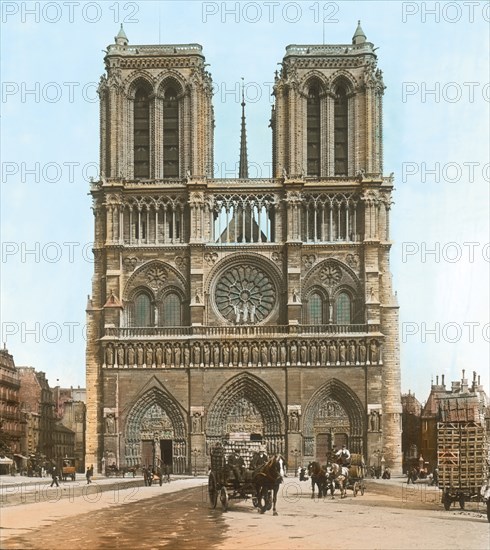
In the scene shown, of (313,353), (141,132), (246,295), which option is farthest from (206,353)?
(141,132)

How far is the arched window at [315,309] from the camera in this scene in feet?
213

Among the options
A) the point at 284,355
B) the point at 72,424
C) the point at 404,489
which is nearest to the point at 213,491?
the point at 404,489

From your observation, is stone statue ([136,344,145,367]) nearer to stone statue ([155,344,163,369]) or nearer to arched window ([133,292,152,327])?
stone statue ([155,344,163,369])

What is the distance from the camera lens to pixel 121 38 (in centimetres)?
6812

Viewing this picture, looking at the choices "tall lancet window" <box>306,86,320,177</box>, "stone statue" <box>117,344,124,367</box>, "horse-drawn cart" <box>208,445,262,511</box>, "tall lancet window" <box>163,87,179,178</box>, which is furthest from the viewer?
"tall lancet window" <box>163,87,179,178</box>

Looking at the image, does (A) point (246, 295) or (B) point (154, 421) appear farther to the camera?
(A) point (246, 295)

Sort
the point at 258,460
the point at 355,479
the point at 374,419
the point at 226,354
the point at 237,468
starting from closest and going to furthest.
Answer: the point at 237,468, the point at 258,460, the point at 355,479, the point at 374,419, the point at 226,354

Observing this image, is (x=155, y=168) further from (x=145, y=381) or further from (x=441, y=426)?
(x=441, y=426)

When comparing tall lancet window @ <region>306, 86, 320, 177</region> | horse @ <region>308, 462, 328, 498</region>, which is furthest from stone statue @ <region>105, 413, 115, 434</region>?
horse @ <region>308, 462, 328, 498</region>

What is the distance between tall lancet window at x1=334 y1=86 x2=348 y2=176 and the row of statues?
10111 mm

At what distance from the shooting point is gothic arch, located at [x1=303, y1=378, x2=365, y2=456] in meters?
63.2

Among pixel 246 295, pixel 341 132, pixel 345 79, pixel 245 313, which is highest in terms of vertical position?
pixel 345 79

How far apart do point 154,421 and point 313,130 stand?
18.5 meters

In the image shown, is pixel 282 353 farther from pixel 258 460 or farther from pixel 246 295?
pixel 258 460
